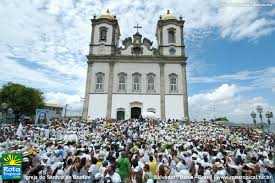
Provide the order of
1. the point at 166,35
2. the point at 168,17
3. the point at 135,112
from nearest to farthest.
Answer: the point at 135,112, the point at 166,35, the point at 168,17

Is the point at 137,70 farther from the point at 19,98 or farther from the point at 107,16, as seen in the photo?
the point at 19,98

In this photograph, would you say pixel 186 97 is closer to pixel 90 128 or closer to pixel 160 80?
pixel 160 80

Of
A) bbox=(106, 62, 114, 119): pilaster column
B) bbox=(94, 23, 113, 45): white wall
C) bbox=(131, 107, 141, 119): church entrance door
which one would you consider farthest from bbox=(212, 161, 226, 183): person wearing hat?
bbox=(94, 23, 113, 45): white wall

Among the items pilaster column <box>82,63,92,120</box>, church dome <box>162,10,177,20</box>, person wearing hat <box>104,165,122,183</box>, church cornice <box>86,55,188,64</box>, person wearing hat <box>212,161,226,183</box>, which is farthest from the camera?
church dome <box>162,10,177,20</box>

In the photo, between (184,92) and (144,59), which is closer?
(184,92)

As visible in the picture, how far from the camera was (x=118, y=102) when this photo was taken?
28.9 m

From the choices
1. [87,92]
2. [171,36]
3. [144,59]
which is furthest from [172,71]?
[87,92]

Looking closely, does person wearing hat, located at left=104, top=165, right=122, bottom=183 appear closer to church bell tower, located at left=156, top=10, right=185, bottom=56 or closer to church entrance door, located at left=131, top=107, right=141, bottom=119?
church entrance door, located at left=131, top=107, right=141, bottom=119

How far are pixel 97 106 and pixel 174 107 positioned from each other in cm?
1114

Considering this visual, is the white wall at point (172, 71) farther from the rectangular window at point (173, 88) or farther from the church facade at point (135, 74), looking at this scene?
the rectangular window at point (173, 88)

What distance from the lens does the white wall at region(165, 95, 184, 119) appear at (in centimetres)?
2828

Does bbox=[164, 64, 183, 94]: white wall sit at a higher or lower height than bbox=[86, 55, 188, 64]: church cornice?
lower

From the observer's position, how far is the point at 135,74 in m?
30.3

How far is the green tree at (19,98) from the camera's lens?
3806cm
